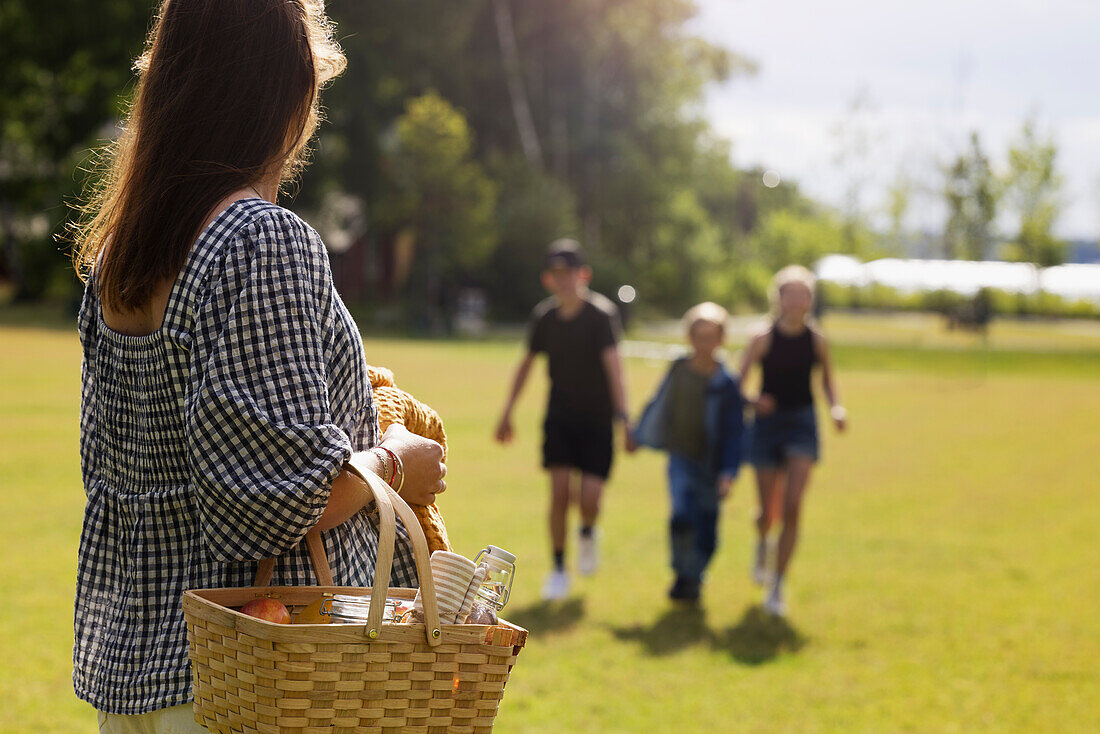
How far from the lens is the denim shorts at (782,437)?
26.8ft

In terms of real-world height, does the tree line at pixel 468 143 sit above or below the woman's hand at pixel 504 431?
above

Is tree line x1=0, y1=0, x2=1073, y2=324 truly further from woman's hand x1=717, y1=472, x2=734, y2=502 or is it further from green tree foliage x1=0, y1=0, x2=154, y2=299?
woman's hand x1=717, y1=472, x2=734, y2=502

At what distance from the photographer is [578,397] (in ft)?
27.9

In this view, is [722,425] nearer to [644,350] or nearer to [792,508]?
[792,508]

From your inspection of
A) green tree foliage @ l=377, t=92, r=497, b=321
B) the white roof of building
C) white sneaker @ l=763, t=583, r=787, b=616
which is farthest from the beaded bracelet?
the white roof of building

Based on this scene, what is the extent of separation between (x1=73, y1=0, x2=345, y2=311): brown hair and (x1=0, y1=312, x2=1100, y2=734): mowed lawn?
13.1 feet

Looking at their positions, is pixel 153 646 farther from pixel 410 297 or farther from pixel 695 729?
pixel 410 297

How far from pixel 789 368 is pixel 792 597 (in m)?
1.71

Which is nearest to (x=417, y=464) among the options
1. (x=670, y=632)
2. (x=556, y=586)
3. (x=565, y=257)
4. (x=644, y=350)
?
(x=670, y=632)

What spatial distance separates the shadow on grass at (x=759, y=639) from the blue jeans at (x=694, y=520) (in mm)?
501

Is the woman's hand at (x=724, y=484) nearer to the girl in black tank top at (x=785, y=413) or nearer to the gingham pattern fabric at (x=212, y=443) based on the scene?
the girl in black tank top at (x=785, y=413)

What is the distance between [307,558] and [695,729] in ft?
12.9

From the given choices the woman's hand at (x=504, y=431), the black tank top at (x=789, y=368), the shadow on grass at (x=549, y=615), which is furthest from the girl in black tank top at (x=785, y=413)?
the woman's hand at (x=504, y=431)

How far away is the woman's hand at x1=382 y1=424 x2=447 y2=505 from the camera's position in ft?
6.97
